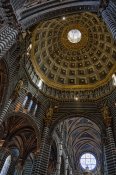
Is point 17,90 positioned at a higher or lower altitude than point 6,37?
higher

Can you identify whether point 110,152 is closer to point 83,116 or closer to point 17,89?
point 83,116

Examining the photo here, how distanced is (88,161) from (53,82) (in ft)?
81.2

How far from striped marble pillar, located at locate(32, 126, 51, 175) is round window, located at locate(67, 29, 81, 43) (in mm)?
13738

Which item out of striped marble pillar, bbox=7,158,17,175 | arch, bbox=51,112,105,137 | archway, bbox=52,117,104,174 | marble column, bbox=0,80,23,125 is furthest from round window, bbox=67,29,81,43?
striped marble pillar, bbox=7,158,17,175

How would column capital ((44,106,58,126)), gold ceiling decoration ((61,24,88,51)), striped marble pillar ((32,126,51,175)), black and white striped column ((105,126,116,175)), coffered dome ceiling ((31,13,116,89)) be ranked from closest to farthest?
black and white striped column ((105,126,116,175)) → striped marble pillar ((32,126,51,175)) → column capital ((44,106,58,126)) → coffered dome ceiling ((31,13,116,89)) → gold ceiling decoration ((61,24,88,51))

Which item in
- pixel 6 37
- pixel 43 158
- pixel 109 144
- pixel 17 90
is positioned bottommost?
pixel 43 158

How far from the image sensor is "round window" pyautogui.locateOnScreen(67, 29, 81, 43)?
2708 centimetres

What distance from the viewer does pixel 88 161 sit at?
41500 mm

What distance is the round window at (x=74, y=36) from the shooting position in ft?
88.8

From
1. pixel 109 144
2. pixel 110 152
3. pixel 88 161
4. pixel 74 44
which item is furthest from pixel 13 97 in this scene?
pixel 88 161

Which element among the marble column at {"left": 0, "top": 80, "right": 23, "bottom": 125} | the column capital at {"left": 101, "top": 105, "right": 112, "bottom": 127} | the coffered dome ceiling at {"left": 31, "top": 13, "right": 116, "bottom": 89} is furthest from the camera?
the coffered dome ceiling at {"left": 31, "top": 13, "right": 116, "bottom": 89}

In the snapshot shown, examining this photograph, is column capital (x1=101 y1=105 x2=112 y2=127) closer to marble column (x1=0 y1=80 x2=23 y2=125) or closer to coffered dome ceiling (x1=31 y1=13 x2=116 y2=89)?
coffered dome ceiling (x1=31 y1=13 x2=116 y2=89)

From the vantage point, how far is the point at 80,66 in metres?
27.2

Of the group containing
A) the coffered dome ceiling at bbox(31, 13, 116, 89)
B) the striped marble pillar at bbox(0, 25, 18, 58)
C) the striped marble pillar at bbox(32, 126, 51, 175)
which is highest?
the coffered dome ceiling at bbox(31, 13, 116, 89)
